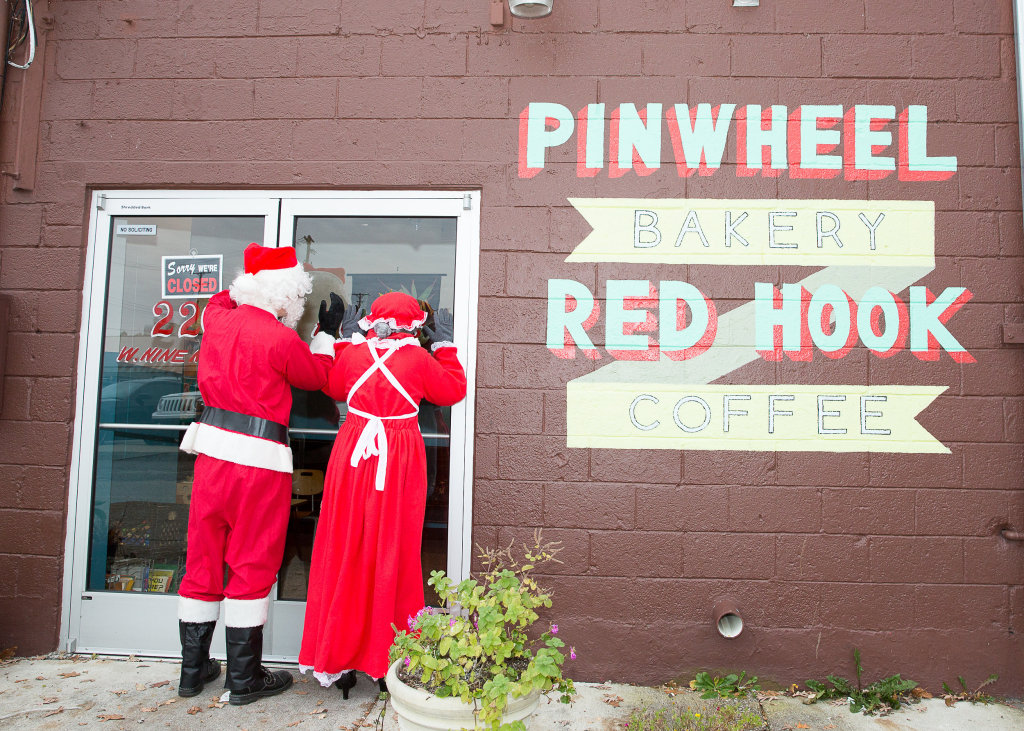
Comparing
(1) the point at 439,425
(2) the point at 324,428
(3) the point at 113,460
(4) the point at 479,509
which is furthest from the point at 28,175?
(4) the point at 479,509

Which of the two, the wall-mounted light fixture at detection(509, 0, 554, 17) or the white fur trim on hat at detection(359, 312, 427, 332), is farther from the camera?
the wall-mounted light fixture at detection(509, 0, 554, 17)

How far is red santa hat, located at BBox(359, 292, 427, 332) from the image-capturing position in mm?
3290

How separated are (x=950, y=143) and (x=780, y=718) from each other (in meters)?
3.02

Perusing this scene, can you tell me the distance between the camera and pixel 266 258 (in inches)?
133

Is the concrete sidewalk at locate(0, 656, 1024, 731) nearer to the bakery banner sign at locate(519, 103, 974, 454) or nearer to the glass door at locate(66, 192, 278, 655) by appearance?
the glass door at locate(66, 192, 278, 655)

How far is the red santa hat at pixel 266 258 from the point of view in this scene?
3381mm

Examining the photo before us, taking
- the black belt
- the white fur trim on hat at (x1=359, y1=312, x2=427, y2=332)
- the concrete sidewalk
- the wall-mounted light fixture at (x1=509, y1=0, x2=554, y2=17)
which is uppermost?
the wall-mounted light fixture at (x1=509, y1=0, x2=554, y2=17)

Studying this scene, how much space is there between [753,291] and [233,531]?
9.26ft

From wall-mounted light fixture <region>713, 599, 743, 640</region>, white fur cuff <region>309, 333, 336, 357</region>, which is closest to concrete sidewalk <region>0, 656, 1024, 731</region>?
wall-mounted light fixture <region>713, 599, 743, 640</region>

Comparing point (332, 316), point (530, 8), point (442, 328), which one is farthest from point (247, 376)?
point (530, 8)

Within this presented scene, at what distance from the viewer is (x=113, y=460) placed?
12.8ft

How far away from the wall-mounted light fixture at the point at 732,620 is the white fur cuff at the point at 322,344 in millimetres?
2333

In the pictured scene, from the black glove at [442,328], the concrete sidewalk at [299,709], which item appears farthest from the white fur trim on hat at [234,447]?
the concrete sidewalk at [299,709]

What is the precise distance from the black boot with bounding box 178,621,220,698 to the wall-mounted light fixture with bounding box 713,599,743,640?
96.5 inches
